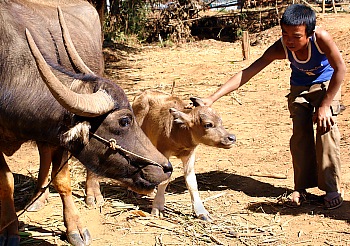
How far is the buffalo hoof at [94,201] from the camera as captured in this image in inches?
185

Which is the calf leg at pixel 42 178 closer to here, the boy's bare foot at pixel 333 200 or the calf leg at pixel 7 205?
the calf leg at pixel 7 205

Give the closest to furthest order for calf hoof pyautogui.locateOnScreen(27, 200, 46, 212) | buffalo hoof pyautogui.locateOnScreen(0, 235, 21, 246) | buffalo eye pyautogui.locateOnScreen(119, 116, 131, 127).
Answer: buffalo eye pyautogui.locateOnScreen(119, 116, 131, 127)
buffalo hoof pyautogui.locateOnScreen(0, 235, 21, 246)
calf hoof pyautogui.locateOnScreen(27, 200, 46, 212)

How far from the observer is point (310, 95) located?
4.48 m

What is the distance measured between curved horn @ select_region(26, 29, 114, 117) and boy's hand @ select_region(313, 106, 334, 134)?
6.14 ft

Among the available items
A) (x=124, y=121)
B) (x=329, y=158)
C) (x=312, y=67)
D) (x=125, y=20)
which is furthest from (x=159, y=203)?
(x=125, y=20)

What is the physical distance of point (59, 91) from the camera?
2770 millimetres

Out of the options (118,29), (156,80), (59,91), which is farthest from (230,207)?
(118,29)

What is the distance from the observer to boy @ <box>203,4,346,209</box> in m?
4.12

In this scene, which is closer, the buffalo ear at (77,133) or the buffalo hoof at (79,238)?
the buffalo ear at (77,133)

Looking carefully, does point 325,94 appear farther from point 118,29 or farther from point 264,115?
point 118,29

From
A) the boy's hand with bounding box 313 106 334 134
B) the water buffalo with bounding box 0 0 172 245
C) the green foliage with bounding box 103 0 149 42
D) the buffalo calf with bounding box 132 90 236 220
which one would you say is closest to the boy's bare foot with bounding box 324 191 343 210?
the boy's hand with bounding box 313 106 334 134

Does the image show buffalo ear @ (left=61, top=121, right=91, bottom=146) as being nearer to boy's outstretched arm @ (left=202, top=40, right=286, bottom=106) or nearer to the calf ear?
the calf ear

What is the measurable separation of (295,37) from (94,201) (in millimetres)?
2282

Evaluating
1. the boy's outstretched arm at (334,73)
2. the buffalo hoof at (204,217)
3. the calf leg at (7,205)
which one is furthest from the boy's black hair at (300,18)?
the calf leg at (7,205)
